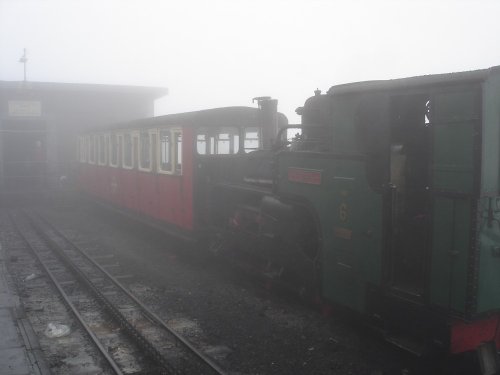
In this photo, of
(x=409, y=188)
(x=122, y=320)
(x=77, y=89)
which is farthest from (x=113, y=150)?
(x=409, y=188)

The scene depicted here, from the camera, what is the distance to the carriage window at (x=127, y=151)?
1361cm

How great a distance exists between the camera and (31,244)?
1271 cm

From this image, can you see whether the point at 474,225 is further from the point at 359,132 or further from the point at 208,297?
the point at 208,297

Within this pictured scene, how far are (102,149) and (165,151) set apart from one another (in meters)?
6.30

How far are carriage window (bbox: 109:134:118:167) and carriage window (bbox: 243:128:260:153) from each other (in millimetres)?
5775

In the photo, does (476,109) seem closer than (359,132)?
Yes

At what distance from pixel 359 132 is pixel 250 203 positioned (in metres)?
3.67

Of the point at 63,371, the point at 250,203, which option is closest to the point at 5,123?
the point at 250,203

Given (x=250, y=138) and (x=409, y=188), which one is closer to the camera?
(x=409, y=188)

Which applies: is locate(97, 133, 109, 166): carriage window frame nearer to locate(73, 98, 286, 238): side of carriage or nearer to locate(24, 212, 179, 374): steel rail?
locate(73, 98, 286, 238): side of carriage

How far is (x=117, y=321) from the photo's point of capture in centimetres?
710

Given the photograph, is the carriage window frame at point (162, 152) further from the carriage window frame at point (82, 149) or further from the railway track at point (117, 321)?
the carriage window frame at point (82, 149)

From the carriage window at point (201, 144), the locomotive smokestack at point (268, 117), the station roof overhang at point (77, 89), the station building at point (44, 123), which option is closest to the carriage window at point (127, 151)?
the carriage window at point (201, 144)

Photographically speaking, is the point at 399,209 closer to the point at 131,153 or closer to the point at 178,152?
the point at 178,152
